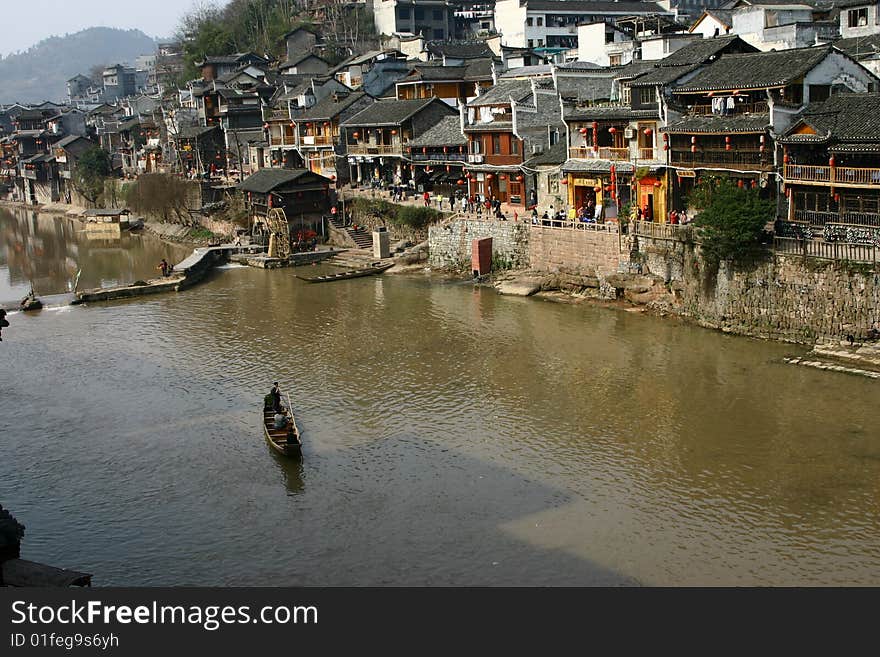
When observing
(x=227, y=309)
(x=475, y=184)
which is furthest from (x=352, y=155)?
(x=227, y=309)

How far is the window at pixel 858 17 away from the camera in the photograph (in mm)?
52031

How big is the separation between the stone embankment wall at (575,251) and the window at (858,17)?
2284 centimetres

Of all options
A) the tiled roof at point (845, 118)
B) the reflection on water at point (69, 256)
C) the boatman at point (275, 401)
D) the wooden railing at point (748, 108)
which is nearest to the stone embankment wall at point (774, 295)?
the tiled roof at point (845, 118)

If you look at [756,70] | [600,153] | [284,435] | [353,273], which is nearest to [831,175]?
[756,70]

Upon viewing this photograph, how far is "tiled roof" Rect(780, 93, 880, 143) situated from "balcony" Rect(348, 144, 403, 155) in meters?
31.3

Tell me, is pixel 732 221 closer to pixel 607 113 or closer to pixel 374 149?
pixel 607 113

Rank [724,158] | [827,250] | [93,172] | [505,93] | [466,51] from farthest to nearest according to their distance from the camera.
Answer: [93,172] < [466,51] < [505,93] < [724,158] < [827,250]

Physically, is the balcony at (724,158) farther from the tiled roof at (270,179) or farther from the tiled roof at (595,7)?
the tiled roof at (595,7)

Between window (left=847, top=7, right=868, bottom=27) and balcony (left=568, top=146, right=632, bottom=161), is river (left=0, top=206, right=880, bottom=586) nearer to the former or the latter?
balcony (left=568, top=146, right=632, bottom=161)

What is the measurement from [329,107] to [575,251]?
33242 mm

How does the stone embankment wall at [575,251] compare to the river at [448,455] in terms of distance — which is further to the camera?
the stone embankment wall at [575,251]

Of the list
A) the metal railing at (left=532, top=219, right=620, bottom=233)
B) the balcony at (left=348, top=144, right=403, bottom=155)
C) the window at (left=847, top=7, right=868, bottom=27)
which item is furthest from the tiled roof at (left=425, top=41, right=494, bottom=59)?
the metal railing at (left=532, top=219, right=620, bottom=233)

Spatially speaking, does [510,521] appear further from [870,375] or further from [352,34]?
[352,34]

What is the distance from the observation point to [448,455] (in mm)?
26422
